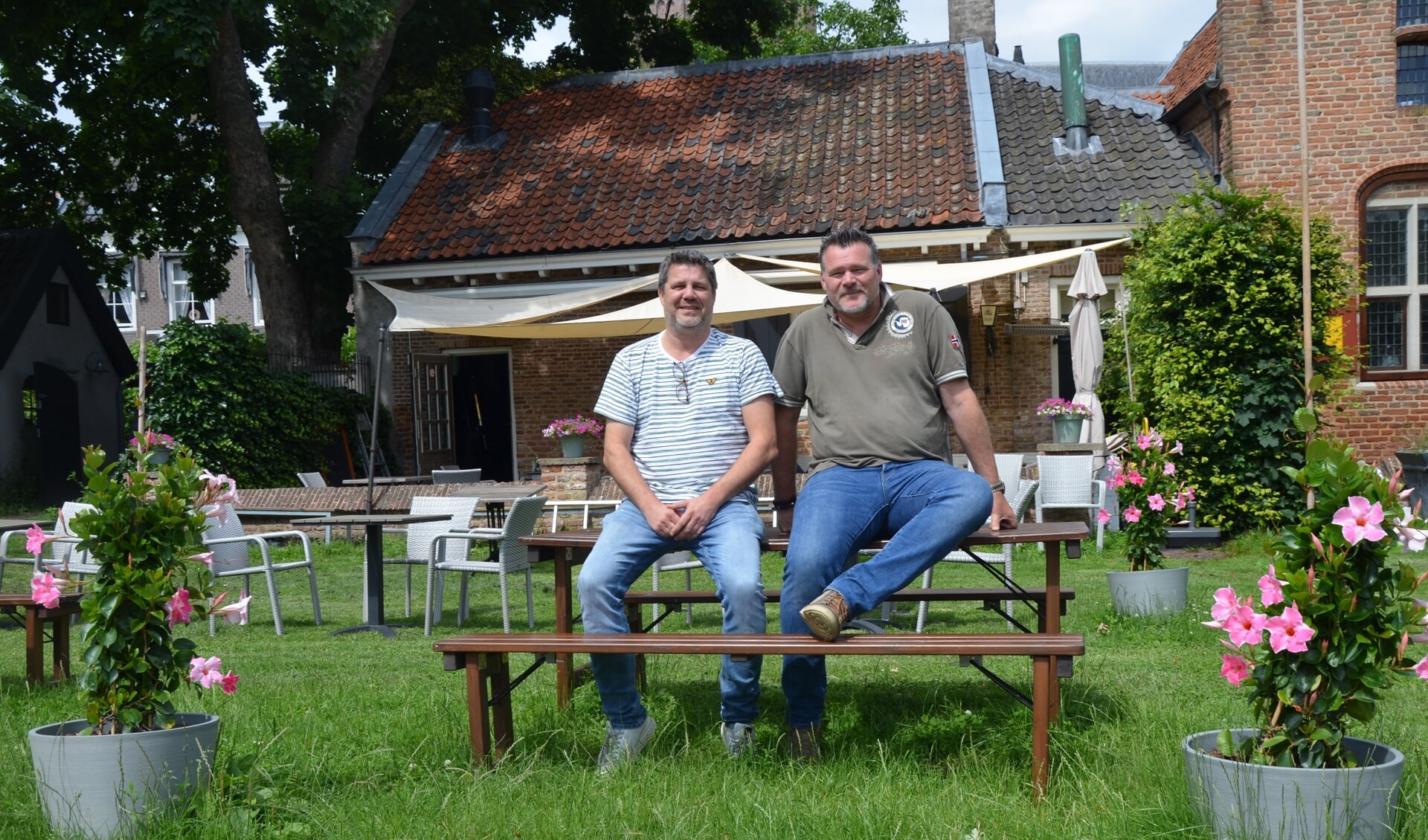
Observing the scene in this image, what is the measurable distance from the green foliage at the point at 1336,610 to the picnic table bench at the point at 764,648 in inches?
22.4

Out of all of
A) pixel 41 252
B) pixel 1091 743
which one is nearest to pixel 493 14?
pixel 41 252

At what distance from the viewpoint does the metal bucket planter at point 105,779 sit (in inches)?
124

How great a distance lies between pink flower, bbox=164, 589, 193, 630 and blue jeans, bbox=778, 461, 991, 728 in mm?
1701

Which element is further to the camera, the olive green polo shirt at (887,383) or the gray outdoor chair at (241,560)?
the gray outdoor chair at (241,560)

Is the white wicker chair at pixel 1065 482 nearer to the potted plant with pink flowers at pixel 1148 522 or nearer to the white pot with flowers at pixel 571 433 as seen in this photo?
the potted plant with pink flowers at pixel 1148 522

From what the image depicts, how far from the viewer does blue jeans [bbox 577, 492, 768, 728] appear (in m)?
3.92

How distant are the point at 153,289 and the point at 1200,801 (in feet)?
141

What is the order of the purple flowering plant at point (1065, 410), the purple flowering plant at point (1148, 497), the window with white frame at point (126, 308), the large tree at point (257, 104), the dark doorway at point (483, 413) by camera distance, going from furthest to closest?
the window with white frame at point (126, 308)
the dark doorway at point (483, 413)
the large tree at point (257, 104)
the purple flowering plant at point (1065, 410)
the purple flowering plant at point (1148, 497)

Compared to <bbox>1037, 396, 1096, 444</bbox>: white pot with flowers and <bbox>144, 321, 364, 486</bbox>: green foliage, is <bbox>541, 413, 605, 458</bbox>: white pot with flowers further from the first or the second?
<bbox>1037, 396, 1096, 444</bbox>: white pot with flowers

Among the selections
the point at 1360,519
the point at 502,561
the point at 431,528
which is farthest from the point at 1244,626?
the point at 431,528

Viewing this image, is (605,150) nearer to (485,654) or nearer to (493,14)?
(493,14)

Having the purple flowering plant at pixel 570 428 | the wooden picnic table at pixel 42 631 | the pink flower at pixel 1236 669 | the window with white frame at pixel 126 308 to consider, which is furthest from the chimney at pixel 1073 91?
the window with white frame at pixel 126 308

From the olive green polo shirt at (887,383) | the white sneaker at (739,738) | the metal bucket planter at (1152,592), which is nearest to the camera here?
the white sneaker at (739,738)

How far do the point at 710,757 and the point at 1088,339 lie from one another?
9.22 metres
